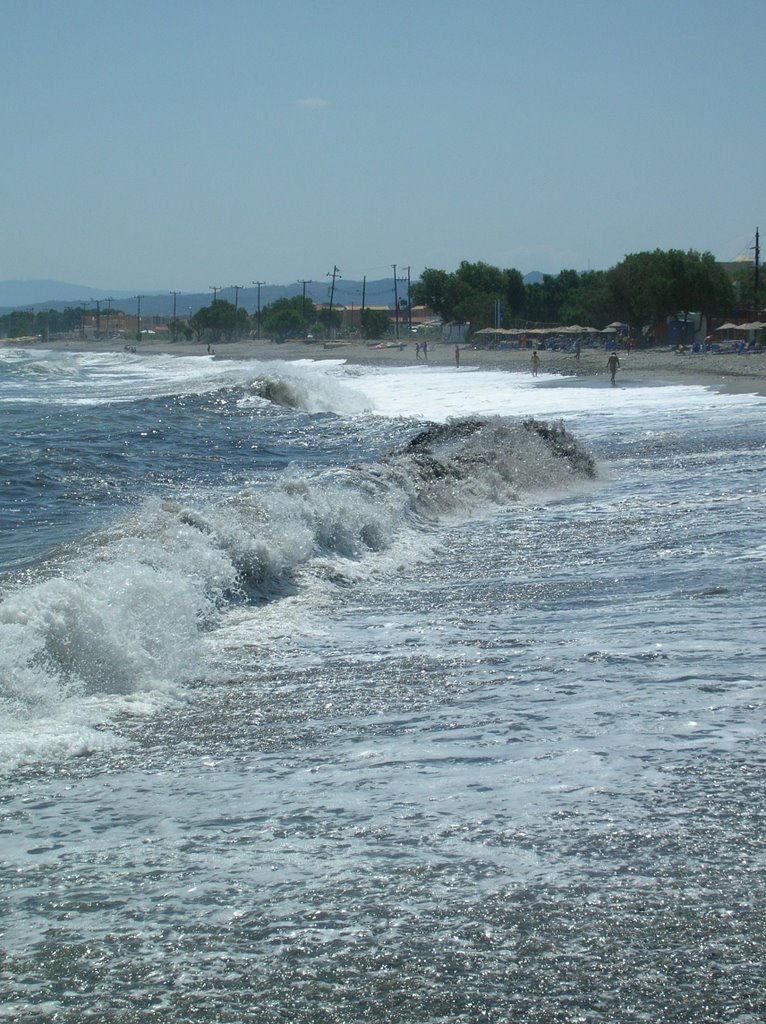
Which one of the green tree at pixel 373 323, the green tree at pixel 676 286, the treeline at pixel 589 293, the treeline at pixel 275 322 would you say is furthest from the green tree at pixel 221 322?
the green tree at pixel 676 286

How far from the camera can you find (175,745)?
579 centimetres

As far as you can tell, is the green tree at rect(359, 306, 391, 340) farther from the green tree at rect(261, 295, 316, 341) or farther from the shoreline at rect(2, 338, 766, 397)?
the green tree at rect(261, 295, 316, 341)

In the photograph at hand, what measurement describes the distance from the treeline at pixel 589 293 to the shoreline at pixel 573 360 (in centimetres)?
338

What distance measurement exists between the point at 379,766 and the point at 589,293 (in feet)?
273

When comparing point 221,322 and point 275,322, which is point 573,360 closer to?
point 275,322

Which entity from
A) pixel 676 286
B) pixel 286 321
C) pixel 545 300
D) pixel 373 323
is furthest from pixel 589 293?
pixel 286 321

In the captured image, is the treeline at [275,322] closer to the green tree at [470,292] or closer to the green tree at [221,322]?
the green tree at [221,322]

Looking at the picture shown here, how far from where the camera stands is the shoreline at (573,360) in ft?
144

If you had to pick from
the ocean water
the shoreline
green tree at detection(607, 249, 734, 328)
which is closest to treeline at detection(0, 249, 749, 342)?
green tree at detection(607, 249, 734, 328)

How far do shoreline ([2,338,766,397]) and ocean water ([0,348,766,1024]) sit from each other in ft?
86.4

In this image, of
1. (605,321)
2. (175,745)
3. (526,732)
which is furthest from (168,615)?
(605,321)

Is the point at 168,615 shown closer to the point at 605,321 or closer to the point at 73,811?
the point at 73,811

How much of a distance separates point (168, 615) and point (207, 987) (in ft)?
14.6

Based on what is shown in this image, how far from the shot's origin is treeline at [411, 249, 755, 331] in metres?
69.9
